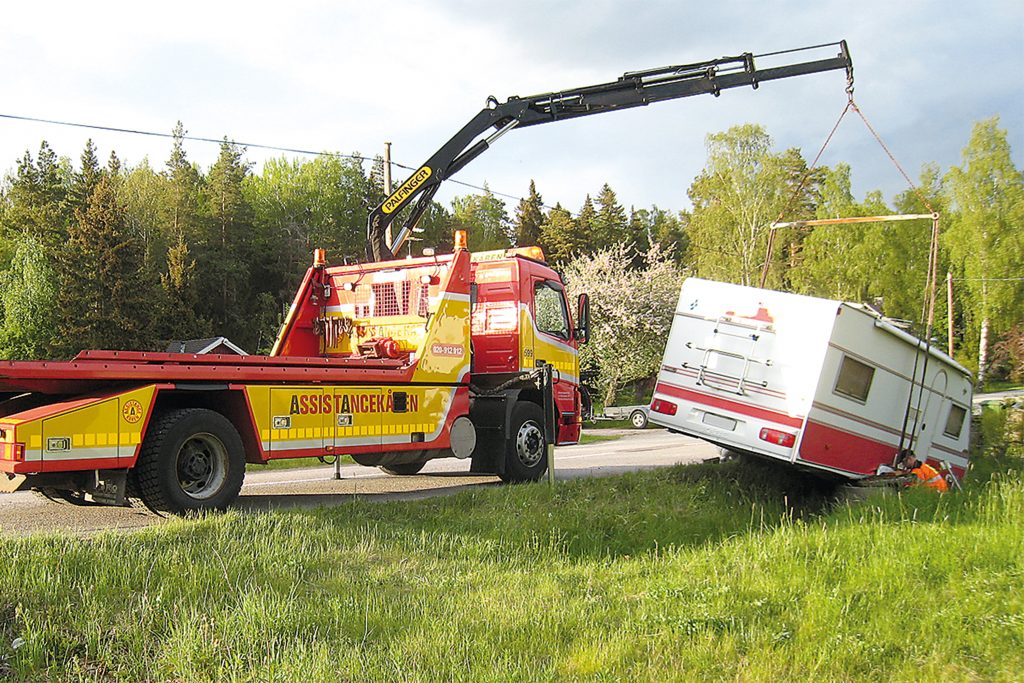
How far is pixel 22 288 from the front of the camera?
3847 cm

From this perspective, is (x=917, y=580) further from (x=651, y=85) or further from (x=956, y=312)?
(x=956, y=312)

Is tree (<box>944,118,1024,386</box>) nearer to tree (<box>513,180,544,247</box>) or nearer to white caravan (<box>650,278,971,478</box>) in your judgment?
tree (<box>513,180,544,247</box>)

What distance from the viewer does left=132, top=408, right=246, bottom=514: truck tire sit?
25.3 ft

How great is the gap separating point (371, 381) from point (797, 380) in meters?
4.78

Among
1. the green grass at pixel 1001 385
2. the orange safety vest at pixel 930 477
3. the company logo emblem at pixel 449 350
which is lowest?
the green grass at pixel 1001 385

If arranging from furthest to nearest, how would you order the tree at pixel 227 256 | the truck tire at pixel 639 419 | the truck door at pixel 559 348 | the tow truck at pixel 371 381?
the tree at pixel 227 256 < the truck tire at pixel 639 419 < the truck door at pixel 559 348 < the tow truck at pixel 371 381

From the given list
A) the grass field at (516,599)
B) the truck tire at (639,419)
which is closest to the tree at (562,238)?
the truck tire at (639,419)

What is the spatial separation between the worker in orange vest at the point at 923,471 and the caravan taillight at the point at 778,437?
1627mm

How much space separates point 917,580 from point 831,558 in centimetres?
64

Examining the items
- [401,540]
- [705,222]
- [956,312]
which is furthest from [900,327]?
[956,312]

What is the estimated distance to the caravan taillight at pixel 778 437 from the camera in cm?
995

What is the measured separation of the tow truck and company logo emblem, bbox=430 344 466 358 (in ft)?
0.10

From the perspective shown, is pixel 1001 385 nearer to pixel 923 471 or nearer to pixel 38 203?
pixel 923 471

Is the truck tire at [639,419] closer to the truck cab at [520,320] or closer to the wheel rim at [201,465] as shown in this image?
the truck cab at [520,320]
